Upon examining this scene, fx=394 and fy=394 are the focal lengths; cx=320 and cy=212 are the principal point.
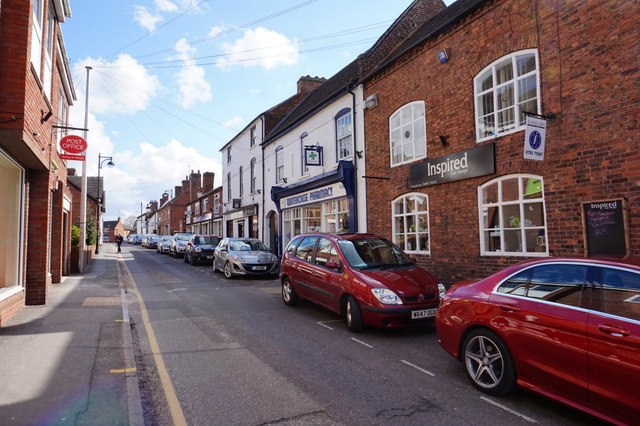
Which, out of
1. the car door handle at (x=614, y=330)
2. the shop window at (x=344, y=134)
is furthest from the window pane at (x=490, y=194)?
the shop window at (x=344, y=134)

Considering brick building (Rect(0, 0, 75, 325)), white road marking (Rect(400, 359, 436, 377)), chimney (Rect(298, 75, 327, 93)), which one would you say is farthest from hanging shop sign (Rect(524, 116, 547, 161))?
chimney (Rect(298, 75, 327, 93))

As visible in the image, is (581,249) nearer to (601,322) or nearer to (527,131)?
(527,131)

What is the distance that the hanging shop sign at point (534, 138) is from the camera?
7.59 meters

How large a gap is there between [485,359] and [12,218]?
29.1 feet

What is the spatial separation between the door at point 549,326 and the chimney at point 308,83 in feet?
77.0

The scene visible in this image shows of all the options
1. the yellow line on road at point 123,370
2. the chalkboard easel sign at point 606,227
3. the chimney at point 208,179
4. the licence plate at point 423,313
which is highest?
the chimney at point 208,179

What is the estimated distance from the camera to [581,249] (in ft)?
23.8

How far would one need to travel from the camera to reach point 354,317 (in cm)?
671

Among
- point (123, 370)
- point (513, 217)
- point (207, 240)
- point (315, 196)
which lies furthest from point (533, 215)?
point (207, 240)

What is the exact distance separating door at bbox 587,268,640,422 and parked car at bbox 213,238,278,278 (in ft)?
39.4

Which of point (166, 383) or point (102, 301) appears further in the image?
point (102, 301)

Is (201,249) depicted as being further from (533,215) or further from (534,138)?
(534,138)

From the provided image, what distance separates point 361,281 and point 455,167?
198 inches

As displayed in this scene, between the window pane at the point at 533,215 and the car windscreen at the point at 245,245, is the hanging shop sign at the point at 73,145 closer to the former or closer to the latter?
the car windscreen at the point at 245,245
